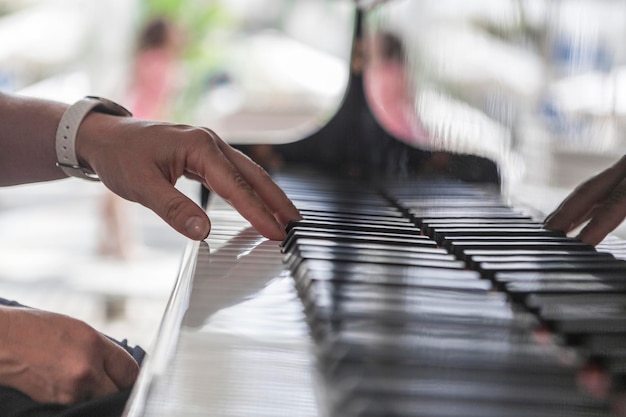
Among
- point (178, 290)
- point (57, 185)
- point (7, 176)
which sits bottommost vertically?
point (57, 185)

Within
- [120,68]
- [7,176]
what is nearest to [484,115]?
[7,176]

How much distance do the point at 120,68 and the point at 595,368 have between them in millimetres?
9507

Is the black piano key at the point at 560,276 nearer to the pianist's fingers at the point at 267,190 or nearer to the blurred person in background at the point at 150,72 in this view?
the pianist's fingers at the point at 267,190

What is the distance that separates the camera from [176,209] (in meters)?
0.95

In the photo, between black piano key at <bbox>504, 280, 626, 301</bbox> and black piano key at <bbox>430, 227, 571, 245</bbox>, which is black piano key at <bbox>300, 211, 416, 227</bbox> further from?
black piano key at <bbox>504, 280, 626, 301</bbox>

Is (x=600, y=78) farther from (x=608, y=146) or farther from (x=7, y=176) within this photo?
(x=7, y=176)

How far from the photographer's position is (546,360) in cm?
49

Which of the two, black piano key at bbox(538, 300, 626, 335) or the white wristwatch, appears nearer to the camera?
black piano key at bbox(538, 300, 626, 335)

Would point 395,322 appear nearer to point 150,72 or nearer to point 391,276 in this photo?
point 391,276

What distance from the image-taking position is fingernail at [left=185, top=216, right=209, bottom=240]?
899 millimetres

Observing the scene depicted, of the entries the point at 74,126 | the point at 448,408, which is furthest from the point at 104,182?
the point at 448,408

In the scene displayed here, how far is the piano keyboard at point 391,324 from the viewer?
420 millimetres

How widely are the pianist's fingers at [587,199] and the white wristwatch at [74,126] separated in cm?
64

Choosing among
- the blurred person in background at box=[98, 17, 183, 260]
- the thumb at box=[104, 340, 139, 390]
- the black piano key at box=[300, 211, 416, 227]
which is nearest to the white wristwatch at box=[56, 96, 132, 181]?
the black piano key at box=[300, 211, 416, 227]
